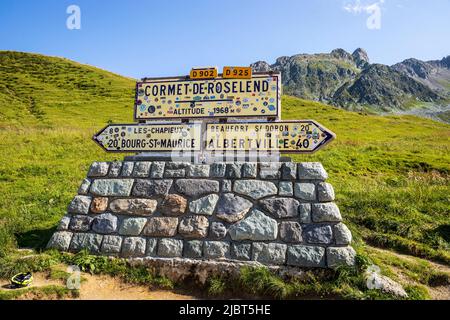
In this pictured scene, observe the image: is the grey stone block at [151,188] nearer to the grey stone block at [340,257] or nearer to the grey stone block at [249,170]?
the grey stone block at [249,170]

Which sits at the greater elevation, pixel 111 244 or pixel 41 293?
pixel 111 244

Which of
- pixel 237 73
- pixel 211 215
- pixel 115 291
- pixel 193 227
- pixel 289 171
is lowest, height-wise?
pixel 115 291

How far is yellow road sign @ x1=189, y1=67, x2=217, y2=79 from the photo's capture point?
8.02 meters

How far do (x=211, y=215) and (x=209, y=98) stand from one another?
2.65 m

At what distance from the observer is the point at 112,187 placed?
301 inches

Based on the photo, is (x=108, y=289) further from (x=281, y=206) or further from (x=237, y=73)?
(x=237, y=73)

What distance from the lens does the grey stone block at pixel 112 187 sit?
756 centimetres

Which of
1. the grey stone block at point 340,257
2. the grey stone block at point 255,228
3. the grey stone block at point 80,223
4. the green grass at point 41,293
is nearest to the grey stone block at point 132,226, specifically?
the grey stone block at point 80,223

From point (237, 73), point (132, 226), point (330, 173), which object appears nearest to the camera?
point (132, 226)

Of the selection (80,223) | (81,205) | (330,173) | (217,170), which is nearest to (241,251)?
(217,170)

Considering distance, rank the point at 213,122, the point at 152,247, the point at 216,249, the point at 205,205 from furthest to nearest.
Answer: the point at 213,122
the point at 205,205
the point at 152,247
the point at 216,249

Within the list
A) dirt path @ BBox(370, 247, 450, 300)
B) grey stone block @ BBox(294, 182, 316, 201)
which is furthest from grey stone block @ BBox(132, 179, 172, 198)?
dirt path @ BBox(370, 247, 450, 300)
